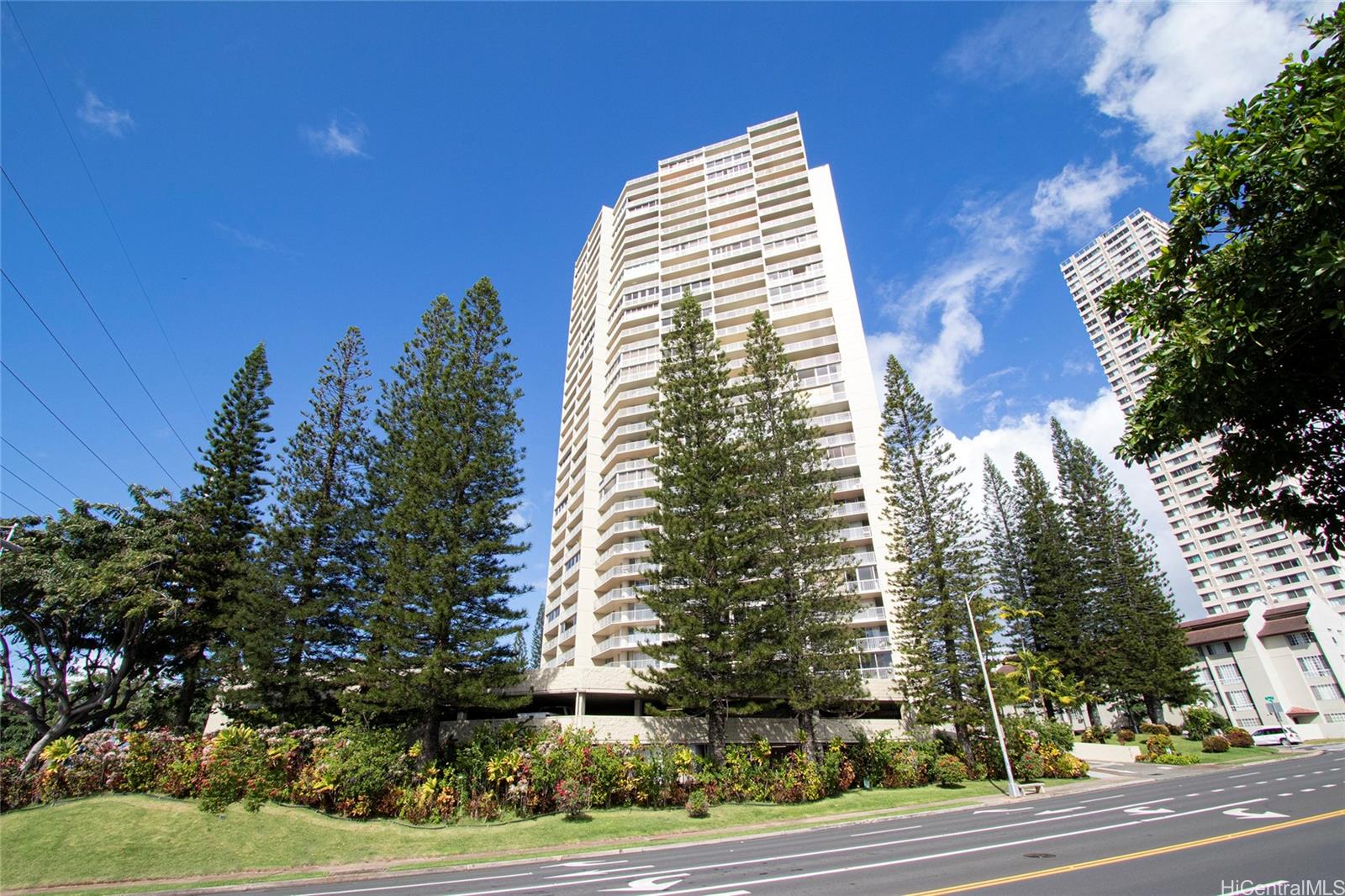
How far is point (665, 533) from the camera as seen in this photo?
80.4ft

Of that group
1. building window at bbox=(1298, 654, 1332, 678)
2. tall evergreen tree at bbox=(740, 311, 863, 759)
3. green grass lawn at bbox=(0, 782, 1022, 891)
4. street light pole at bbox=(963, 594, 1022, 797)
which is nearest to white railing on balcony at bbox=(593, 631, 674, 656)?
tall evergreen tree at bbox=(740, 311, 863, 759)

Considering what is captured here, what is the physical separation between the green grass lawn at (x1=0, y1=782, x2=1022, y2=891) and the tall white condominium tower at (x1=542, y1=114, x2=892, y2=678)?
1498 cm

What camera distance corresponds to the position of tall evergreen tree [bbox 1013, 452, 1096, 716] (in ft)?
126

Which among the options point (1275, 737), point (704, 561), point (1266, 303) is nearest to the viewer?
point (1266, 303)

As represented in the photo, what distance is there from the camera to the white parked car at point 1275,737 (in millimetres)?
36656

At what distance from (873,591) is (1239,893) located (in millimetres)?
26735

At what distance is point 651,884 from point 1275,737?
5088cm

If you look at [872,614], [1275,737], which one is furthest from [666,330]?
[1275,737]

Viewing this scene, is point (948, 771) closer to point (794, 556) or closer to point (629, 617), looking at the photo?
point (794, 556)

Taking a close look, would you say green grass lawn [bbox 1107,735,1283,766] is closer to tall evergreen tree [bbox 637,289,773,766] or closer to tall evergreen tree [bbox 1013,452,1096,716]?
tall evergreen tree [bbox 1013,452,1096,716]

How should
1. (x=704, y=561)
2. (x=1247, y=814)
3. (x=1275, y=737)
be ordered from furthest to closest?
(x=1275, y=737) < (x=704, y=561) < (x=1247, y=814)

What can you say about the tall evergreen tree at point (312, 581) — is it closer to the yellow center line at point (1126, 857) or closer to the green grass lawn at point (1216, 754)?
the yellow center line at point (1126, 857)

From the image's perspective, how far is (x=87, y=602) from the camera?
79.8 feet

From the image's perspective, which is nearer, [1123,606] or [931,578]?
[931,578]
